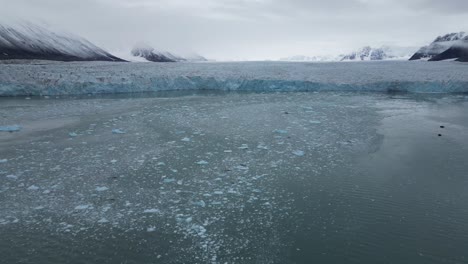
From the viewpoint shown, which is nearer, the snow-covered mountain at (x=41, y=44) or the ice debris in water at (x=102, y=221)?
the ice debris in water at (x=102, y=221)

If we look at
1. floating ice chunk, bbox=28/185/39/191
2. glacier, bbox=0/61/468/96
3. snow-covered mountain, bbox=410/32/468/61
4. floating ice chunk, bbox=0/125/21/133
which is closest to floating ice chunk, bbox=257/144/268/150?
floating ice chunk, bbox=28/185/39/191

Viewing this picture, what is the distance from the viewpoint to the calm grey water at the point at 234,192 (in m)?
4.22

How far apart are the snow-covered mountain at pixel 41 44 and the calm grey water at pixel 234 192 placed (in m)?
63.7

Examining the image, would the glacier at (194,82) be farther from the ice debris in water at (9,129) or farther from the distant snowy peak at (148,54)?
the distant snowy peak at (148,54)

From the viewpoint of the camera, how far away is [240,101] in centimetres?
1711

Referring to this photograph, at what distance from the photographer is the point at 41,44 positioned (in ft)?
262

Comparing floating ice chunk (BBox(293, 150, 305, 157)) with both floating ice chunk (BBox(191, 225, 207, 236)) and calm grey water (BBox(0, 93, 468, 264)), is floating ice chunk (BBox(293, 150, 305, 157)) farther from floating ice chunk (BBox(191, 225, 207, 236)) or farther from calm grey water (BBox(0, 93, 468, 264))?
floating ice chunk (BBox(191, 225, 207, 236))

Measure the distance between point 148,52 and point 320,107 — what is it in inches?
5177

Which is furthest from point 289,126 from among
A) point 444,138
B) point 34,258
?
point 34,258

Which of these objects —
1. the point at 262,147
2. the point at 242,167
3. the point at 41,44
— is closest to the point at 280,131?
the point at 262,147

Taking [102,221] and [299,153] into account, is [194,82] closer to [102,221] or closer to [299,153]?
[299,153]

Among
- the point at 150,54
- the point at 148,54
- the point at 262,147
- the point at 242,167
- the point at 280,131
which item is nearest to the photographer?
the point at 242,167

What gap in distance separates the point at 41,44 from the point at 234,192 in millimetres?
89156

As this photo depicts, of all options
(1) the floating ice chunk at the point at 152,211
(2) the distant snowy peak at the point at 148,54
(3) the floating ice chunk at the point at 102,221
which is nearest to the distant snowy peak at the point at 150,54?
(2) the distant snowy peak at the point at 148,54
